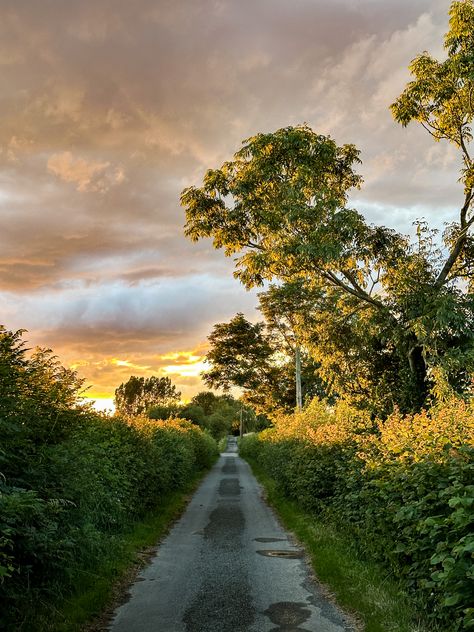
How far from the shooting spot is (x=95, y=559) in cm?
888

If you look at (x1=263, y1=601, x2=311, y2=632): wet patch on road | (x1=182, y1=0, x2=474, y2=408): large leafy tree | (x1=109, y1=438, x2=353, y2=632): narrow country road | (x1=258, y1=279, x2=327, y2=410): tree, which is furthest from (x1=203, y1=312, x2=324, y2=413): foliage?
(x1=263, y1=601, x2=311, y2=632): wet patch on road

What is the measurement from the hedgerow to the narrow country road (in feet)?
3.98

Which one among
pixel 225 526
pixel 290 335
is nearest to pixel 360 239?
pixel 225 526

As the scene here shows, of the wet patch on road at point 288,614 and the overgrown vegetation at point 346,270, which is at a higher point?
the overgrown vegetation at point 346,270

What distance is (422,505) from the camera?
6293mm

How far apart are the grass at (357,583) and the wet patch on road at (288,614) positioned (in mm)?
619

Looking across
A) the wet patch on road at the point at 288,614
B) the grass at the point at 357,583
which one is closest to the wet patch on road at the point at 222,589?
the wet patch on road at the point at 288,614

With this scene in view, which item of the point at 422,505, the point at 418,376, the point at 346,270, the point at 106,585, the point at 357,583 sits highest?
the point at 346,270

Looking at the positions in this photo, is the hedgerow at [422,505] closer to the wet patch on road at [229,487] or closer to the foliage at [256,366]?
the wet patch on road at [229,487]

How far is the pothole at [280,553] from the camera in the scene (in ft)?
35.6

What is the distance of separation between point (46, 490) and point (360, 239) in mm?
14524

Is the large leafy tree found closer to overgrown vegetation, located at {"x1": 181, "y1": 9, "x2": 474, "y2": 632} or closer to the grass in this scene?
overgrown vegetation, located at {"x1": 181, "y1": 9, "x2": 474, "y2": 632}

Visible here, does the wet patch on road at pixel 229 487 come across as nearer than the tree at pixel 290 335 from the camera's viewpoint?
Yes

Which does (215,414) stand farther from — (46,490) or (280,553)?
(46,490)
